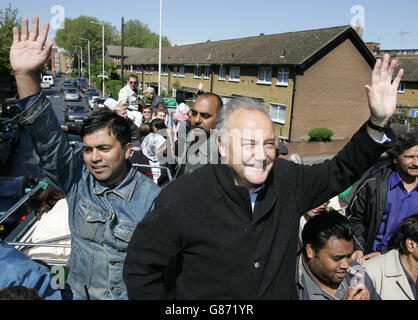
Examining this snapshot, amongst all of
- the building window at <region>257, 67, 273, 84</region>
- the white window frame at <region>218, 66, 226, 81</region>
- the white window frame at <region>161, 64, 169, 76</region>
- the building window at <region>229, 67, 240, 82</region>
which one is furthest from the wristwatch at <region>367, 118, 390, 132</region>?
the white window frame at <region>161, 64, 169, 76</region>

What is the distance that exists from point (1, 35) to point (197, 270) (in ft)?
87.8

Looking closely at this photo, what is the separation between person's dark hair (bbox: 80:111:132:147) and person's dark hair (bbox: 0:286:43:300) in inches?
→ 36.5

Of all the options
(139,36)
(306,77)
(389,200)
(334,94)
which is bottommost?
(389,200)

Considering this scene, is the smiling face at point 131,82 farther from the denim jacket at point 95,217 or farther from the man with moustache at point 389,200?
the man with moustache at point 389,200

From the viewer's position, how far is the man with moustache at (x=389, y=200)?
2.85 m

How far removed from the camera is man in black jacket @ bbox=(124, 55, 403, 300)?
1.65 m

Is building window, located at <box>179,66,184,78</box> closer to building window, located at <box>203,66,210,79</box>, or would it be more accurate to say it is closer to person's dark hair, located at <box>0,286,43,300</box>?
building window, located at <box>203,66,210,79</box>

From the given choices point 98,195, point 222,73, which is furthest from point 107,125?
point 222,73

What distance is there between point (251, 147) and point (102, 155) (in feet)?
3.14

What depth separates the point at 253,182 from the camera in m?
1.72

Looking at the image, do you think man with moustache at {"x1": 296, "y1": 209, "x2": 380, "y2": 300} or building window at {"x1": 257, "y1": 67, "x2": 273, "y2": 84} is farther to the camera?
building window at {"x1": 257, "y1": 67, "x2": 273, "y2": 84}

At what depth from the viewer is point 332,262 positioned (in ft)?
7.54

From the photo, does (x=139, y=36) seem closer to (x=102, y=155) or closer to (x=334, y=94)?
(x=334, y=94)

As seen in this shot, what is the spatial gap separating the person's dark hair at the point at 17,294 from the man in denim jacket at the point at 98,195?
0.37 meters
